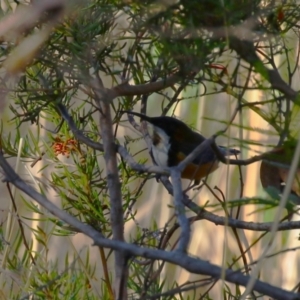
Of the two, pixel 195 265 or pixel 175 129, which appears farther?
pixel 175 129

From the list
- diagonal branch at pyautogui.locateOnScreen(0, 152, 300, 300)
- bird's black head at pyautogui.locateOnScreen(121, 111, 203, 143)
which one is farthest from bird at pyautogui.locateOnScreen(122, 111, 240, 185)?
diagonal branch at pyautogui.locateOnScreen(0, 152, 300, 300)

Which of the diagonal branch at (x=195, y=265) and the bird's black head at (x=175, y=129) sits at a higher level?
the bird's black head at (x=175, y=129)

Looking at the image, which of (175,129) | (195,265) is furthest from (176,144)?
(195,265)

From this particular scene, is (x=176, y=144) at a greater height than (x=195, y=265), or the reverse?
(x=176, y=144)

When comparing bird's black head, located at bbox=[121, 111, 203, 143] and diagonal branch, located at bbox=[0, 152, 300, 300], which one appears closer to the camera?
diagonal branch, located at bbox=[0, 152, 300, 300]

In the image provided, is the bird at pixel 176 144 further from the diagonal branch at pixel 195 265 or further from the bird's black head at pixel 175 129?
the diagonal branch at pixel 195 265

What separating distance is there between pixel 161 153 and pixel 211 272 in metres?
0.76

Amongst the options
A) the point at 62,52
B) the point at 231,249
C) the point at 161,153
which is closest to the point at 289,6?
→ the point at 62,52

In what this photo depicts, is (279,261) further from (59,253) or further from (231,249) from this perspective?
(59,253)

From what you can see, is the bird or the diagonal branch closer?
the diagonal branch

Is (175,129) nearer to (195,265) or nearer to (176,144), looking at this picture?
(176,144)

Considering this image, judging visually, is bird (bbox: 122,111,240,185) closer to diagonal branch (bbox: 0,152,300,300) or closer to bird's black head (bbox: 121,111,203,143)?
bird's black head (bbox: 121,111,203,143)

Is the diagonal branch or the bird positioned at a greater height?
the bird

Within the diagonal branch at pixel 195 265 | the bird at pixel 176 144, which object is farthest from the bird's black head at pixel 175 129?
the diagonal branch at pixel 195 265
